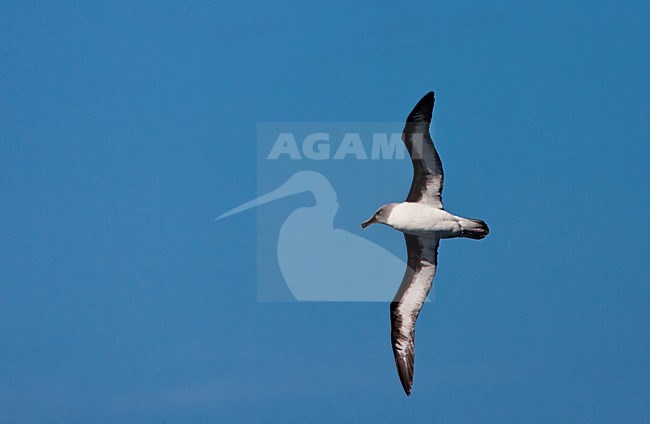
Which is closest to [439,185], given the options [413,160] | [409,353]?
[413,160]

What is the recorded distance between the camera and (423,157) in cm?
2362

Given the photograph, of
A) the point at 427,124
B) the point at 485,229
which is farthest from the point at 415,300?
the point at 427,124

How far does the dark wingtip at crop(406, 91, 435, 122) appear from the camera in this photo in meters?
23.0

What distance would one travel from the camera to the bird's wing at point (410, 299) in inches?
1013

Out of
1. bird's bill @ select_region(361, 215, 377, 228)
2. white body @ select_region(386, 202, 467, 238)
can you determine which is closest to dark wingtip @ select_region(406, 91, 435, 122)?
white body @ select_region(386, 202, 467, 238)

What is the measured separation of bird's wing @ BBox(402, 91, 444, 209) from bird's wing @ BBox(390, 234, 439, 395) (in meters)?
1.58

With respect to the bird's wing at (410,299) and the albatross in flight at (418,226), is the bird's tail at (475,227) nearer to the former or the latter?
the albatross in flight at (418,226)

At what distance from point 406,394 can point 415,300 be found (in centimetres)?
262

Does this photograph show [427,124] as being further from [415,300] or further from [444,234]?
[415,300]

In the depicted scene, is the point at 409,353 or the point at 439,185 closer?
the point at 439,185

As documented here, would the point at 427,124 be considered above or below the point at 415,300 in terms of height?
above

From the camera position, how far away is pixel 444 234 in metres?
24.4

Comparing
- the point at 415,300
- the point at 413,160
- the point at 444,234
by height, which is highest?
the point at 413,160

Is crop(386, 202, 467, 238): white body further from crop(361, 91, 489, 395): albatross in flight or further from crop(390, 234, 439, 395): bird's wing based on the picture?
crop(390, 234, 439, 395): bird's wing
